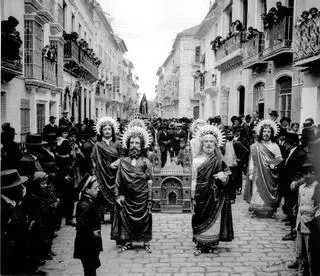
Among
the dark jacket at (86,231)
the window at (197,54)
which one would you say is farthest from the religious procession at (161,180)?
the window at (197,54)

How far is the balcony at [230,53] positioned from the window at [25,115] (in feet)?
31.3

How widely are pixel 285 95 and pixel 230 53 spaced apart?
18.7 feet

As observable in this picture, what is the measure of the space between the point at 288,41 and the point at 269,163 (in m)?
6.28

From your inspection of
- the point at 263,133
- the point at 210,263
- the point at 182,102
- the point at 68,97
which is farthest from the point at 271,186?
the point at 182,102

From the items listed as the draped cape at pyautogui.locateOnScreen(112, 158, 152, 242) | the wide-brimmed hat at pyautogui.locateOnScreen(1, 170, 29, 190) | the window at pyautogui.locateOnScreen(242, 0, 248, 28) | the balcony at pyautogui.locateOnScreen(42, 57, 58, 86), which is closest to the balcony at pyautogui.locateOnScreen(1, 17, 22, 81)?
the balcony at pyautogui.locateOnScreen(42, 57, 58, 86)

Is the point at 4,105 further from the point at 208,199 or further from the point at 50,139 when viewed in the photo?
the point at 208,199

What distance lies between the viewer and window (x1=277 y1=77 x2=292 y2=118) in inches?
536

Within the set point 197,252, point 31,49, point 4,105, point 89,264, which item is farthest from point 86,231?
point 31,49

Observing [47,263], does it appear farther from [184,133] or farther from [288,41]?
[184,133]

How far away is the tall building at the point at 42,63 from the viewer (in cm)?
1039

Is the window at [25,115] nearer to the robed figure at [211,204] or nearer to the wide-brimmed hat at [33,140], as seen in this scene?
the wide-brimmed hat at [33,140]

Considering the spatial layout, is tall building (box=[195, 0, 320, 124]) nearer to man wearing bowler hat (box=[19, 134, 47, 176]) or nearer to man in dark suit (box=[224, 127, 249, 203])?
man in dark suit (box=[224, 127, 249, 203])

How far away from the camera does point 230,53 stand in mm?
18938

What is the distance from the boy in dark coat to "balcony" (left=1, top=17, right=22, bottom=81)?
244 inches
